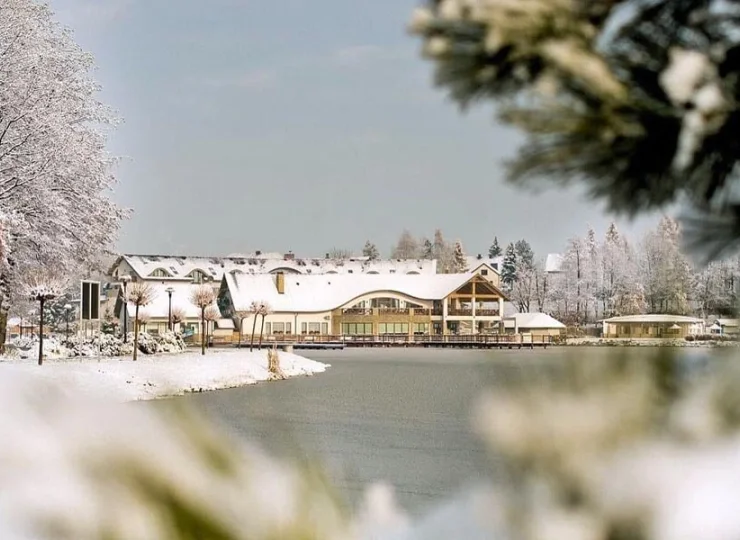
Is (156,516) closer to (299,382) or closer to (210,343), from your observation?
(299,382)

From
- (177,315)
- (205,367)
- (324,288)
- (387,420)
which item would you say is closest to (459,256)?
(387,420)

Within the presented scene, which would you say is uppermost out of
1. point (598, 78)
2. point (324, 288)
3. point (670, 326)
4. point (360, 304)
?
point (324, 288)

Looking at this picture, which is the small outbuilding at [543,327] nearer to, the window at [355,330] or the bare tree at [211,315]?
the bare tree at [211,315]

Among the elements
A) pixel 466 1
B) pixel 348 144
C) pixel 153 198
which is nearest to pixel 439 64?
pixel 466 1

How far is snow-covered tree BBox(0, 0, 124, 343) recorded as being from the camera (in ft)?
26.7

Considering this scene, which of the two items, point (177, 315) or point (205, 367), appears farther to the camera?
point (177, 315)

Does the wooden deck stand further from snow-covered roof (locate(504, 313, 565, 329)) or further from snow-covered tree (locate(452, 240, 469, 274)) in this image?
snow-covered tree (locate(452, 240, 469, 274))

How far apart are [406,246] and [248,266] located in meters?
17.8

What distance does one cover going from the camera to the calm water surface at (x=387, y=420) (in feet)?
1.42

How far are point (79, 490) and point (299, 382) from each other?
402 inches

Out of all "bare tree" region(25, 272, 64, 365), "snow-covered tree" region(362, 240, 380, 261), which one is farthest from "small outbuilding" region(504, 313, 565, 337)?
"bare tree" region(25, 272, 64, 365)

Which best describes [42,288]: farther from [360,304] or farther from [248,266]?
[248,266]

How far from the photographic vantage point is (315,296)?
1708cm

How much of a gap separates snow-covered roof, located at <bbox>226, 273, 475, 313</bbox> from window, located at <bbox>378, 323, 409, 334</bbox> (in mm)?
1693
